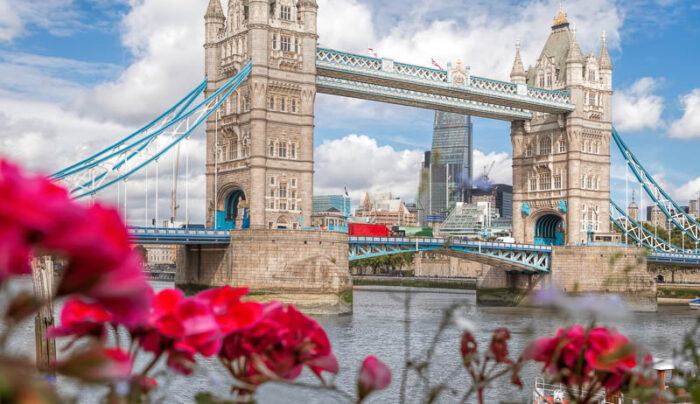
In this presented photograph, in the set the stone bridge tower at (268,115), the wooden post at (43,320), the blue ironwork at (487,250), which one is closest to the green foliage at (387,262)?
the blue ironwork at (487,250)

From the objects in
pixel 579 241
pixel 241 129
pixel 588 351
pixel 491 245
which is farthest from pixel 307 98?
pixel 588 351

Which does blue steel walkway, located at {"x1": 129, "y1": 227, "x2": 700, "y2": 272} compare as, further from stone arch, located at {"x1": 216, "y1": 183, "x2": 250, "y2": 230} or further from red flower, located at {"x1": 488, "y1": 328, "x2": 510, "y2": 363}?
red flower, located at {"x1": 488, "y1": 328, "x2": 510, "y2": 363}

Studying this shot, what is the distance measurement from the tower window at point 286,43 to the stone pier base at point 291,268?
980 cm

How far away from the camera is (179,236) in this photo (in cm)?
3759

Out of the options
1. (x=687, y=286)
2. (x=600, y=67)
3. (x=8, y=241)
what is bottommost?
(x=687, y=286)

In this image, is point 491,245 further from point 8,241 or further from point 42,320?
point 8,241

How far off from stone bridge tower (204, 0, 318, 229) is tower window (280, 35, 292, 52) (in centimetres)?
5

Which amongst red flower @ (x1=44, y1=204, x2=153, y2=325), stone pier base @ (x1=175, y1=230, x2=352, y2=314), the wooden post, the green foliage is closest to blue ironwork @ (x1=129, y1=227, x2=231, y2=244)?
stone pier base @ (x1=175, y1=230, x2=352, y2=314)

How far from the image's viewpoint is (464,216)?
116m

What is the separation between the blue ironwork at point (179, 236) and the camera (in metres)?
37.3

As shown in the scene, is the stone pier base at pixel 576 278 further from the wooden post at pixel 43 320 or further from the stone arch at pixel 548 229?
the wooden post at pixel 43 320

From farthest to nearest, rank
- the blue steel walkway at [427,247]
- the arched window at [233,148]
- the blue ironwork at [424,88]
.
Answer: the blue ironwork at [424,88]
the arched window at [233,148]
the blue steel walkway at [427,247]

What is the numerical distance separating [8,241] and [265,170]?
1561 inches

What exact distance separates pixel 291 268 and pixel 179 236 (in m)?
5.43
